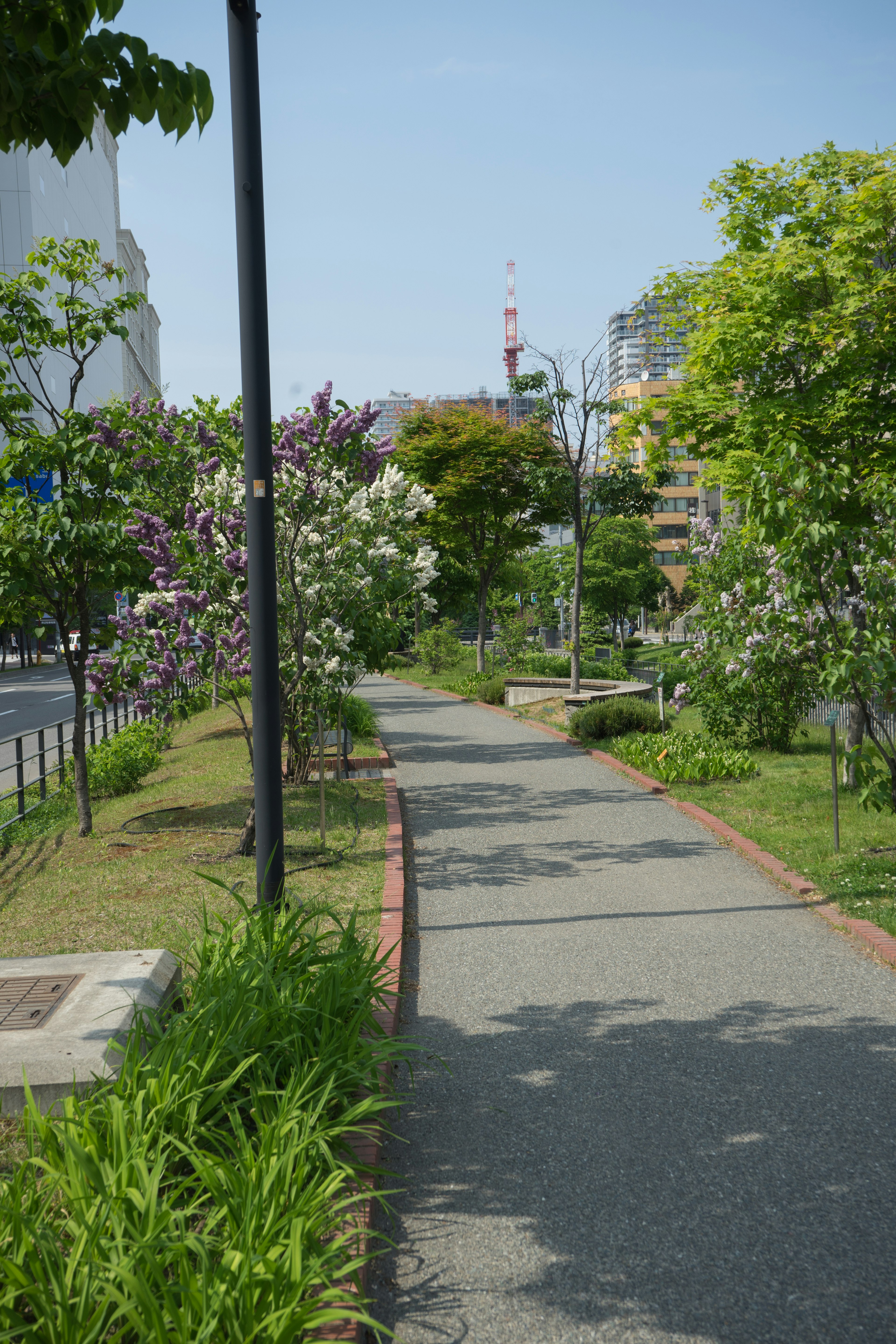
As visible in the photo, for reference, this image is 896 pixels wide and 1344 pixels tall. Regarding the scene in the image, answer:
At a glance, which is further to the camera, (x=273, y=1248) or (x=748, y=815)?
(x=748, y=815)

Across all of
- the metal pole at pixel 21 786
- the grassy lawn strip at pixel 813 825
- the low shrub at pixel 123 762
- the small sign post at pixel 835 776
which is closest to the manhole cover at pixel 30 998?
the grassy lawn strip at pixel 813 825

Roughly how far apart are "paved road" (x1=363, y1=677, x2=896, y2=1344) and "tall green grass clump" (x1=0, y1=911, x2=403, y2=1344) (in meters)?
0.39

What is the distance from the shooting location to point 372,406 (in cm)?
1010

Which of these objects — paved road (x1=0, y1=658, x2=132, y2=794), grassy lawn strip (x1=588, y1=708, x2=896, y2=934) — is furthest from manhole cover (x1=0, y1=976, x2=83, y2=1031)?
paved road (x1=0, y1=658, x2=132, y2=794)

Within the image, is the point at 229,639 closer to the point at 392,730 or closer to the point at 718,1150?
the point at 718,1150

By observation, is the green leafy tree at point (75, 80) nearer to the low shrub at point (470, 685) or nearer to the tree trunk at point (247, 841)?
the tree trunk at point (247, 841)

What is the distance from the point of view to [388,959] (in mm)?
5992

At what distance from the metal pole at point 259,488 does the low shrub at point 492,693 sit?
18803 mm

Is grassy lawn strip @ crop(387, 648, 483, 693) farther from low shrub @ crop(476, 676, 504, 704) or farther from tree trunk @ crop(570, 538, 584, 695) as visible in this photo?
tree trunk @ crop(570, 538, 584, 695)

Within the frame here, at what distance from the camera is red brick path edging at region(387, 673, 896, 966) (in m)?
6.38

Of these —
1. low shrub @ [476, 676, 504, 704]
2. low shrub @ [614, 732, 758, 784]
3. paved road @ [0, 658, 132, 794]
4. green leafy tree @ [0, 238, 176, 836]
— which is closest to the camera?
green leafy tree @ [0, 238, 176, 836]

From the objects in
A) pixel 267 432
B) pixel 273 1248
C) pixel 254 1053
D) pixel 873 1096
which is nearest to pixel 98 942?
pixel 254 1053

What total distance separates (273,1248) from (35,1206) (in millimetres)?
852

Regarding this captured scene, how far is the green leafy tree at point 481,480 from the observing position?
26.7 m
